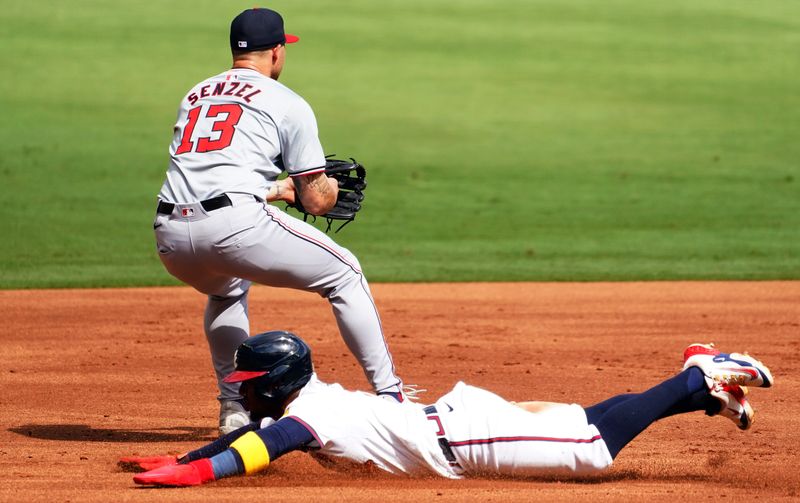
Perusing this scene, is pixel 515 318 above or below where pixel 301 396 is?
below

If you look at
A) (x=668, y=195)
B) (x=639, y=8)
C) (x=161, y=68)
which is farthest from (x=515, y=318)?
(x=639, y=8)

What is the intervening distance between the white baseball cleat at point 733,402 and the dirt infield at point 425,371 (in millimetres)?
252

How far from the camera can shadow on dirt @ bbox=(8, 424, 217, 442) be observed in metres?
5.56

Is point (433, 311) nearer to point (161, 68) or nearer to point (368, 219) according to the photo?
point (368, 219)

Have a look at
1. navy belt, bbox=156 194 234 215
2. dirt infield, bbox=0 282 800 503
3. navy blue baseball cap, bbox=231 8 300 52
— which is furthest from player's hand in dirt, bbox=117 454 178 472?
navy blue baseball cap, bbox=231 8 300 52

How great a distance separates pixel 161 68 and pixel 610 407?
19.9 m

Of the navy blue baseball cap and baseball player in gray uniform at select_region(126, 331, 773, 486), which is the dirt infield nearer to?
baseball player in gray uniform at select_region(126, 331, 773, 486)

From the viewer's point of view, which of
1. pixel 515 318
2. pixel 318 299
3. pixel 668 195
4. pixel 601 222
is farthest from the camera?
pixel 668 195

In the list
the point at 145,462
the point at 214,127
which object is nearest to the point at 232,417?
the point at 145,462

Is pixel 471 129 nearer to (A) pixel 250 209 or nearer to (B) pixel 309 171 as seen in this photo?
(B) pixel 309 171

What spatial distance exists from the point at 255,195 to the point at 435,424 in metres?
1.29

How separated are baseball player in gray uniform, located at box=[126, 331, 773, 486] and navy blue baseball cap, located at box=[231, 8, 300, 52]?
1376 millimetres

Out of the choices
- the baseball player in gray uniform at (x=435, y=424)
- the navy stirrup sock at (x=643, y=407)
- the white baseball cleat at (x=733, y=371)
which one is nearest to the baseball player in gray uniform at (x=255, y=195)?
the baseball player in gray uniform at (x=435, y=424)

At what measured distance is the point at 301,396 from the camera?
4.39 metres
